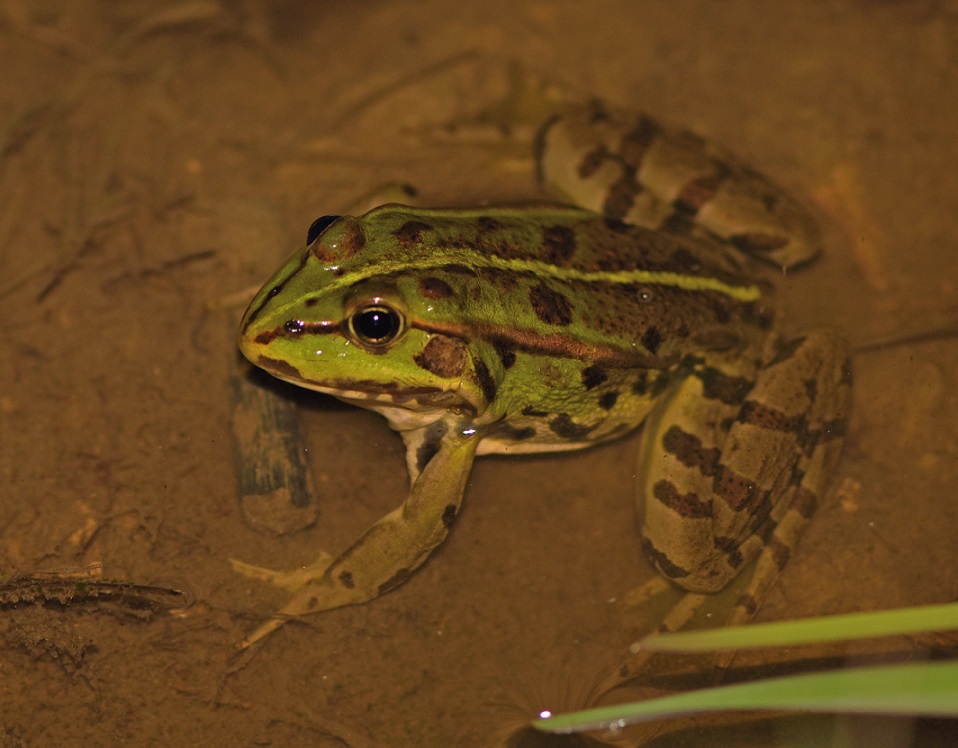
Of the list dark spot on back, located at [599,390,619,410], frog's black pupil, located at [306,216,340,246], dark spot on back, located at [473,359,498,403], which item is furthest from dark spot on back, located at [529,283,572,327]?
frog's black pupil, located at [306,216,340,246]

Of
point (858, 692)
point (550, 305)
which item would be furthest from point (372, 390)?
point (858, 692)

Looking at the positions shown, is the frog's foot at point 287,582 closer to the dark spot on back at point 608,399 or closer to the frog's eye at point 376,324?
the frog's eye at point 376,324

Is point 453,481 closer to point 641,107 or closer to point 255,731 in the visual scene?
point 255,731

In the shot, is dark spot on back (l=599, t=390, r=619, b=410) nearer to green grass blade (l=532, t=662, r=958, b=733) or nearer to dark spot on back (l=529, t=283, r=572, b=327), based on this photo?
dark spot on back (l=529, t=283, r=572, b=327)

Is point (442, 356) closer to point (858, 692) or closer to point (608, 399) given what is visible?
point (608, 399)

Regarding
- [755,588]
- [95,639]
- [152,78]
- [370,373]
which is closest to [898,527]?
[755,588]

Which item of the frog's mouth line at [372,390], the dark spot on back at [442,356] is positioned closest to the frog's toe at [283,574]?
the frog's mouth line at [372,390]
